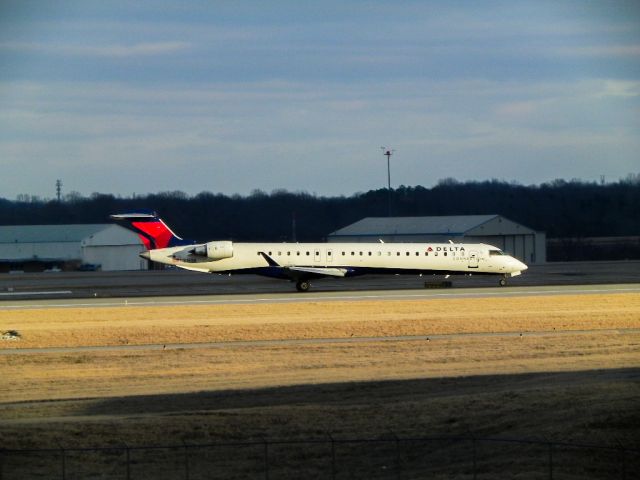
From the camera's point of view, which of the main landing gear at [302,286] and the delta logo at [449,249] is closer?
the main landing gear at [302,286]

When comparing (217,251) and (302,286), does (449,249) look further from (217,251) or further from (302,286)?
(217,251)

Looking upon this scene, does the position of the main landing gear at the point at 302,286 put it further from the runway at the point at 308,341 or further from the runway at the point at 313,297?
the runway at the point at 308,341

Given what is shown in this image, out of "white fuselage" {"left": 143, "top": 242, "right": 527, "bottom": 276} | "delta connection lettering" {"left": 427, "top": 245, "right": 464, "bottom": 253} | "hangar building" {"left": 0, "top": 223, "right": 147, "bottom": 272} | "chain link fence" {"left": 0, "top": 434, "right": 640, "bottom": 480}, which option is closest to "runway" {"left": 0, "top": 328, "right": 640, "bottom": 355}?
"chain link fence" {"left": 0, "top": 434, "right": 640, "bottom": 480}

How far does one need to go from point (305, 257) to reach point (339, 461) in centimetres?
4350

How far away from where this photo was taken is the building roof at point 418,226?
107375 millimetres

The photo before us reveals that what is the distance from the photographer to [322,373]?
113ft

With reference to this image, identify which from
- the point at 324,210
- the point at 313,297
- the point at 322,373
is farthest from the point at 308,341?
the point at 324,210

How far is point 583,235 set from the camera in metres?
143

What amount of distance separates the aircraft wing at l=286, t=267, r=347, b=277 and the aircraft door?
875 cm

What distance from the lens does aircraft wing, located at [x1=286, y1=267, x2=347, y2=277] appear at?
64.8m

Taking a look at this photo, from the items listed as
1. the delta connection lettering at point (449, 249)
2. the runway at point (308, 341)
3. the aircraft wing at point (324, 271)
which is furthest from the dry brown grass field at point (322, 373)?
the delta connection lettering at point (449, 249)

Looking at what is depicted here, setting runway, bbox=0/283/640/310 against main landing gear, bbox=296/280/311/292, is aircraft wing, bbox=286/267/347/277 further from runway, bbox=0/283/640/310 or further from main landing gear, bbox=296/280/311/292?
runway, bbox=0/283/640/310

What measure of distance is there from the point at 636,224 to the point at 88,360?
113 metres

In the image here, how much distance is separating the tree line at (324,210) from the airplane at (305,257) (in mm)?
60732
